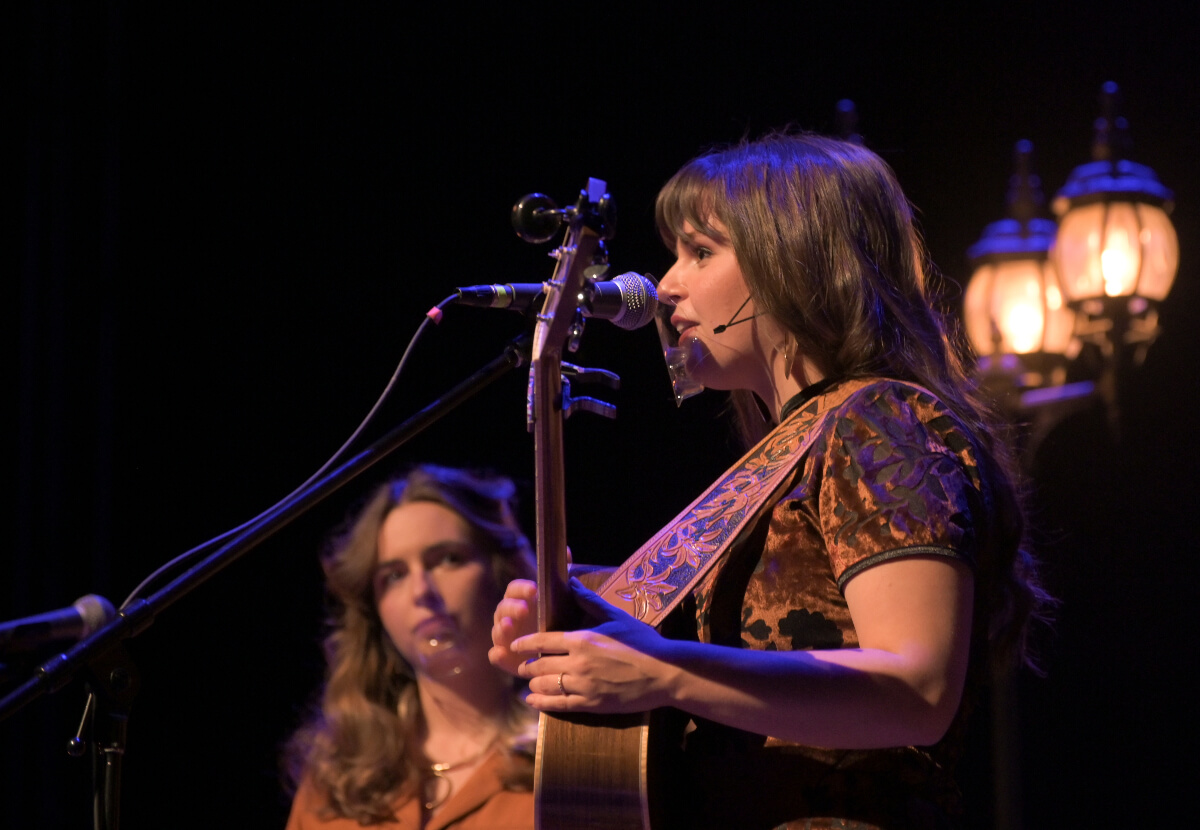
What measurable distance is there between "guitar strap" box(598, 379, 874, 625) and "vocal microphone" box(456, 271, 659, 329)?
280mm

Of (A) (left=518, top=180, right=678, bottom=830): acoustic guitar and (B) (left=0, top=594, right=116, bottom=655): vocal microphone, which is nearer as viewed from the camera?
(A) (left=518, top=180, right=678, bottom=830): acoustic guitar

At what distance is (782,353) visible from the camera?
6.21 feet

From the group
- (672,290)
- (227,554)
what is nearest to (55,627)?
(227,554)

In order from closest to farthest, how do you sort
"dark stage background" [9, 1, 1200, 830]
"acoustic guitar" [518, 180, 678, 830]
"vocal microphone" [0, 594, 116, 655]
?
"acoustic guitar" [518, 180, 678, 830], "vocal microphone" [0, 594, 116, 655], "dark stage background" [9, 1, 1200, 830]

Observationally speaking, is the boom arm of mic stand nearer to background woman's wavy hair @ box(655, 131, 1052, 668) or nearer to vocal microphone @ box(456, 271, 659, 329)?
vocal microphone @ box(456, 271, 659, 329)

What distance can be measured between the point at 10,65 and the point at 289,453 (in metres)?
1.47

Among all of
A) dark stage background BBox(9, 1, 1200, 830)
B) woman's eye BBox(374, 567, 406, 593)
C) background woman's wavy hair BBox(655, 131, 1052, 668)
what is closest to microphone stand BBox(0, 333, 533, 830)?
background woman's wavy hair BBox(655, 131, 1052, 668)

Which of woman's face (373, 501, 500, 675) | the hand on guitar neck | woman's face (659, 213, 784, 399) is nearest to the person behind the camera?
the hand on guitar neck

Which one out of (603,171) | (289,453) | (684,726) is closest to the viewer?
(684,726)

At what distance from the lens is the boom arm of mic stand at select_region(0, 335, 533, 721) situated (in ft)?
5.34

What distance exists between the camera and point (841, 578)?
59.4 inches

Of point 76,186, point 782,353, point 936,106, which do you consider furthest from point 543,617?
point 936,106

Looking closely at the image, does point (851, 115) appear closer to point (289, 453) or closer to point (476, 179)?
point (476, 179)

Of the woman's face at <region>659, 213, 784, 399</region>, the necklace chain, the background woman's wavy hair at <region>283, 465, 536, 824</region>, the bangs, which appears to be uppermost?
the bangs
